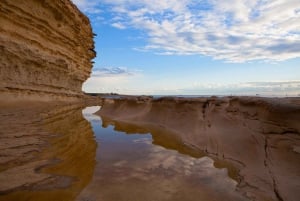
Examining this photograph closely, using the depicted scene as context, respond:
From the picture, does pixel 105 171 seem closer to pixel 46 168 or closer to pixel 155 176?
pixel 155 176

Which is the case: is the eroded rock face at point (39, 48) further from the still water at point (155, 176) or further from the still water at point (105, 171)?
the still water at point (155, 176)

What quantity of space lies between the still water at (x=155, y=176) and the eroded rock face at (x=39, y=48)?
9.42m

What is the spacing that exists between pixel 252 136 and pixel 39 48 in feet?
48.1

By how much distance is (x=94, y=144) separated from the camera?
6293 mm

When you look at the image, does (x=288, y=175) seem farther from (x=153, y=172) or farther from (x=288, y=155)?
(x=153, y=172)

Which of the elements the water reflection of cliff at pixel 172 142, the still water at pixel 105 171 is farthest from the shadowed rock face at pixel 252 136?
the still water at pixel 105 171

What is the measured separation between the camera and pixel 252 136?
16.2 feet

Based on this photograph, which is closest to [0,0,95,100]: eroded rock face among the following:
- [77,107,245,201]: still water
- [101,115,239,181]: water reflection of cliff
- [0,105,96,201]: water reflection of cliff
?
[101,115,239,181]: water reflection of cliff

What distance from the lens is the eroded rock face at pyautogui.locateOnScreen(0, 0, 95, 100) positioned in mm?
12680

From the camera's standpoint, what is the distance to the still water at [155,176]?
3.28 metres

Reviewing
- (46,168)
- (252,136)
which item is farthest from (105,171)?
(252,136)

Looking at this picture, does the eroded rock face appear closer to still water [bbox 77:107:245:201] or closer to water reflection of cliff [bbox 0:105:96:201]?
water reflection of cliff [bbox 0:105:96:201]

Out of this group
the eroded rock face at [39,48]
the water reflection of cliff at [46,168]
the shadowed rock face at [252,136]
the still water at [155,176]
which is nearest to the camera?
the water reflection of cliff at [46,168]

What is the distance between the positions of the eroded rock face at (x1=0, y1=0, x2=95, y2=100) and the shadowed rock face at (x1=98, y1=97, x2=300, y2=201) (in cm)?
949
